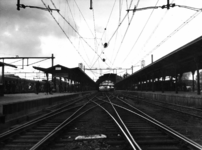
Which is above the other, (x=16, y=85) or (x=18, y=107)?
(x=16, y=85)

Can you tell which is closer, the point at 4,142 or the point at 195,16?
the point at 4,142

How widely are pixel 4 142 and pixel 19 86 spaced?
25.8 m

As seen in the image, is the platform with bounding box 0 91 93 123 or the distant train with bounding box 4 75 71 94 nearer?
the platform with bounding box 0 91 93 123

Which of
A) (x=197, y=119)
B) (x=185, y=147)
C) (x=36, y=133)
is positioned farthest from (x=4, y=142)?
(x=197, y=119)

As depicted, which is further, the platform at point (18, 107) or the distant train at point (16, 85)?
the distant train at point (16, 85)

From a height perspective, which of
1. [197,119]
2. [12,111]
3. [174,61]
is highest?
[174,61]

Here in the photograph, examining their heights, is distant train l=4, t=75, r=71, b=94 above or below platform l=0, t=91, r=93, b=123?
above

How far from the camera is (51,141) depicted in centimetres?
509

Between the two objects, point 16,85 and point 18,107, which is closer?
point 18,107

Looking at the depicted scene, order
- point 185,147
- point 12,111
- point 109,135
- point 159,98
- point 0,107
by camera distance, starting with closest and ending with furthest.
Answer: point 185,147
point 109,135
point 0,107
point 12,111
point 159,98

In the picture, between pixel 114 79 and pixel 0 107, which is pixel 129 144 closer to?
pixel 0 107

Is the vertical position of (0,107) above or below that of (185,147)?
above

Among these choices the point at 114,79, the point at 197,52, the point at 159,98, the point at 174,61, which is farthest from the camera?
the point at 114,79

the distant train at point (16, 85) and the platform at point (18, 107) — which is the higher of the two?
the distant train at point (16, 85)
